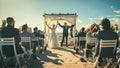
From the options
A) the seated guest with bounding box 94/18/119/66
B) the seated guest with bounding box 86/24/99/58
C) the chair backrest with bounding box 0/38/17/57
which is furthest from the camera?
the seated guest with bounding box 86/24/99/58

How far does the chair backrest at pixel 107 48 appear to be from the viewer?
7.26m

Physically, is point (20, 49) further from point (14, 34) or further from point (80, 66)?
point (80, 66)

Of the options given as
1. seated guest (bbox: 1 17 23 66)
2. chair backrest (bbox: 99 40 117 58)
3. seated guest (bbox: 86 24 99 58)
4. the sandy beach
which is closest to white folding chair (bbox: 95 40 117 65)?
chair backrest (bbox: 99 40 117 58)

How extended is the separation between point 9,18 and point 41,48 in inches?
278

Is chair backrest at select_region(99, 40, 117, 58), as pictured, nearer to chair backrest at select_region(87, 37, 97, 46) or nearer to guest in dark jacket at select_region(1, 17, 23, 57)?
guest in dark jacket at select_region(1, 17, 23, 57)

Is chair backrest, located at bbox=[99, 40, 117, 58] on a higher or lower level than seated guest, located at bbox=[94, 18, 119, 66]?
lower

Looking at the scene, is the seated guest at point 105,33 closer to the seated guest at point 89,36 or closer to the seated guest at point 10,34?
the seated guest at point 10,34

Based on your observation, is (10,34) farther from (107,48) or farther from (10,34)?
(107,48)

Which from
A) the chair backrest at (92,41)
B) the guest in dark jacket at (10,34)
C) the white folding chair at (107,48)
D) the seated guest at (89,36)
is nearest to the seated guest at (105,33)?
the white folding chair at (107,48)

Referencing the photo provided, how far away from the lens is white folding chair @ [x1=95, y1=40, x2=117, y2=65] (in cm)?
725

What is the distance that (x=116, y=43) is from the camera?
24.5 feet

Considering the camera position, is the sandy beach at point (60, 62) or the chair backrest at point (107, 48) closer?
the chair backrest at point (107, 48)

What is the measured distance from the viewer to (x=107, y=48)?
24.4 ft

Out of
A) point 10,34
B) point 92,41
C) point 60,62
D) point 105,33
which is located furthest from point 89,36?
point 10,34
